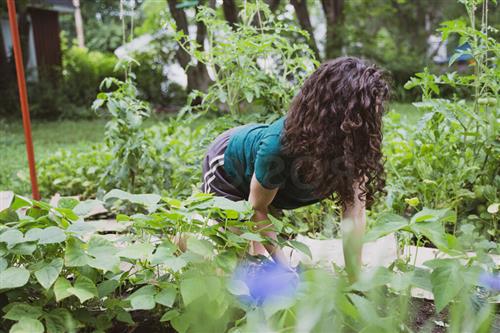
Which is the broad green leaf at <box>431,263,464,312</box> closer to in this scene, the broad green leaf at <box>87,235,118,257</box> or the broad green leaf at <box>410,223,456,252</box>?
the broad green leaf at <box>410,223,456,252</box>

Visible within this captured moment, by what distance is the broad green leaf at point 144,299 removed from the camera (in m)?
1.38

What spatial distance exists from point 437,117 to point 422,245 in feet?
2.13

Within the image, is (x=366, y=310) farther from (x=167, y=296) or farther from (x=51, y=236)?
(x=51, y=236)

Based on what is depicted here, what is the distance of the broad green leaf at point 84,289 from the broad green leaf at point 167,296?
148 millimetres

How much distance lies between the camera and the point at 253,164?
2.12m

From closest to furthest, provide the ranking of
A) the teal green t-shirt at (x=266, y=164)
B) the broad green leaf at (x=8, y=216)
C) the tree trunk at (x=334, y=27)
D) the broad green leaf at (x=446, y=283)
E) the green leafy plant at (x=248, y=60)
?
the broad green leaf at (x=446, y=283) → the broad green leaf at (x=8, y=216) → the teal green t-shirt at (x=266, y=164) → the green leafy plant at (x=248, y=60) → the tree trunk at (x=334, y=27)

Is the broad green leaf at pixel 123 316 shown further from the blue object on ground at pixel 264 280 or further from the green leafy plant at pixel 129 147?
the green leafy plant at pixel 129 147

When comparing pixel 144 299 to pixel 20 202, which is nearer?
pixel 144 299

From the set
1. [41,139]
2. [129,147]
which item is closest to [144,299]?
[129,147]

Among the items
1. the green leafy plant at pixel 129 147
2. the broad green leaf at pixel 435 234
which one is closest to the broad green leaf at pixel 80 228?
the broad green leaf at pixel 435 234

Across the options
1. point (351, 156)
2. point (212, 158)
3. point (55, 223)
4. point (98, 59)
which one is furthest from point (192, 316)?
point (98, 59)

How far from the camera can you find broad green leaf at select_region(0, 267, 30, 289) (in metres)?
1.34

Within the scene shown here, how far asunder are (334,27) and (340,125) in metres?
13.0

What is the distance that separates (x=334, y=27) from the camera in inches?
563
